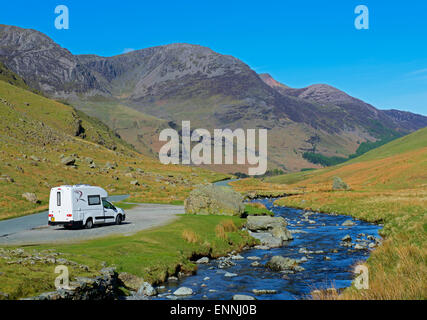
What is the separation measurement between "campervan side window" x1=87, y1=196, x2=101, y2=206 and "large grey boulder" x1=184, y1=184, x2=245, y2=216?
1237 cm

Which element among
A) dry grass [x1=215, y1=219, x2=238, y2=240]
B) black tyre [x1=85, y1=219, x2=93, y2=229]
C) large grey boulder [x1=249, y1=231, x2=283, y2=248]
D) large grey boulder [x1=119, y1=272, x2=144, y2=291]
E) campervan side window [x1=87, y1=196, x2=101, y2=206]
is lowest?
large grey boulder [x1=249, y1=231, x2=283, y2=248]

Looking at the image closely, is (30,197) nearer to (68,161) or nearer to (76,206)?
(76,206)

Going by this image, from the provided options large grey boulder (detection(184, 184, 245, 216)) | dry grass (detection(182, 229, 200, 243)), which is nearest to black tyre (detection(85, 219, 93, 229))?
dry grass (detection(182, 229, 200, 243))

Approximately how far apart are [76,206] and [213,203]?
53.7 ft

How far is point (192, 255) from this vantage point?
84.8 ft

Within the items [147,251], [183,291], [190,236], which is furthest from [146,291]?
[190,236]

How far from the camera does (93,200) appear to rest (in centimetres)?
3266

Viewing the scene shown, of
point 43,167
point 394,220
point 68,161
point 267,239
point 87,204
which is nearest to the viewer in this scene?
point 87,204

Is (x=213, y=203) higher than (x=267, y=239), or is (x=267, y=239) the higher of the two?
(x=213, y=203)

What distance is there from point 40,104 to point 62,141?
5149cm

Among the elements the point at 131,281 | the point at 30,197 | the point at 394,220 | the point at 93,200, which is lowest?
the point at 131,281

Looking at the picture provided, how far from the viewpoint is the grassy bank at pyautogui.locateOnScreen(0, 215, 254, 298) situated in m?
13.4

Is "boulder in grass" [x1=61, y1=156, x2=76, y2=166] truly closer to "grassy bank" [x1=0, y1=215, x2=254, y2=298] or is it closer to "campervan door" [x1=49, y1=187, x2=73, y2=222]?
"campervan door" [x1=49, y1=187, x2=73, y2=222]
